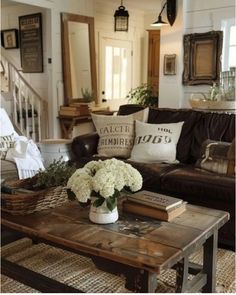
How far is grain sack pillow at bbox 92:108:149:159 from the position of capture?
341 centimetres

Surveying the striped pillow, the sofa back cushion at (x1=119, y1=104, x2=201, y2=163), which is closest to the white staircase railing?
the striped pillow

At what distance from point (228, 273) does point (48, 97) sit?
13.4ft

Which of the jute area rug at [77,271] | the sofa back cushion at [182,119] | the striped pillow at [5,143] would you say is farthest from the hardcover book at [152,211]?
the striped pillow at [5,143]

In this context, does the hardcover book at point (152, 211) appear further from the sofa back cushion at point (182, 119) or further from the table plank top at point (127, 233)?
the sofa back cushion at point (182, 119)

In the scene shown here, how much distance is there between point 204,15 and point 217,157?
2426 millimetres

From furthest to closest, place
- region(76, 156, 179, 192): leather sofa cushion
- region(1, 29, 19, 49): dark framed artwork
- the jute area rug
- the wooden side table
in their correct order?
1. region(1, 29, 19, 49): dark framed artwork
2. the wooden side table
3. region(76, 156, 179, 192): leather sofa cushion
4. the jute area rug

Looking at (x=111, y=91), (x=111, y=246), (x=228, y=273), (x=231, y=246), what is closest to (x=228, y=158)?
(x=231, y=246)

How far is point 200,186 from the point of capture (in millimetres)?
2672

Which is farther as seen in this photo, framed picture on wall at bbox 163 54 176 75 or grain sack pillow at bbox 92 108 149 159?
framed picture on wall at bbox 163 54 176 75

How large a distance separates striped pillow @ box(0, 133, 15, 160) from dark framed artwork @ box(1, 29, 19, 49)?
3.08 m

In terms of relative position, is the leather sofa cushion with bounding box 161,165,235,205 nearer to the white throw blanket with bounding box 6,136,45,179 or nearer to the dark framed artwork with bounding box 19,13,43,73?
the white throw blanket with bounding box 6,136,45,179

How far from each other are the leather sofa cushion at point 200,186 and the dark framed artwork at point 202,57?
203cm

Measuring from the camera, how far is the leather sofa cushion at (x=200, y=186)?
2.58m

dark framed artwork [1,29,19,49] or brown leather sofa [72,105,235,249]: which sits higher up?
dark framed artwork [1,29,19,49]
